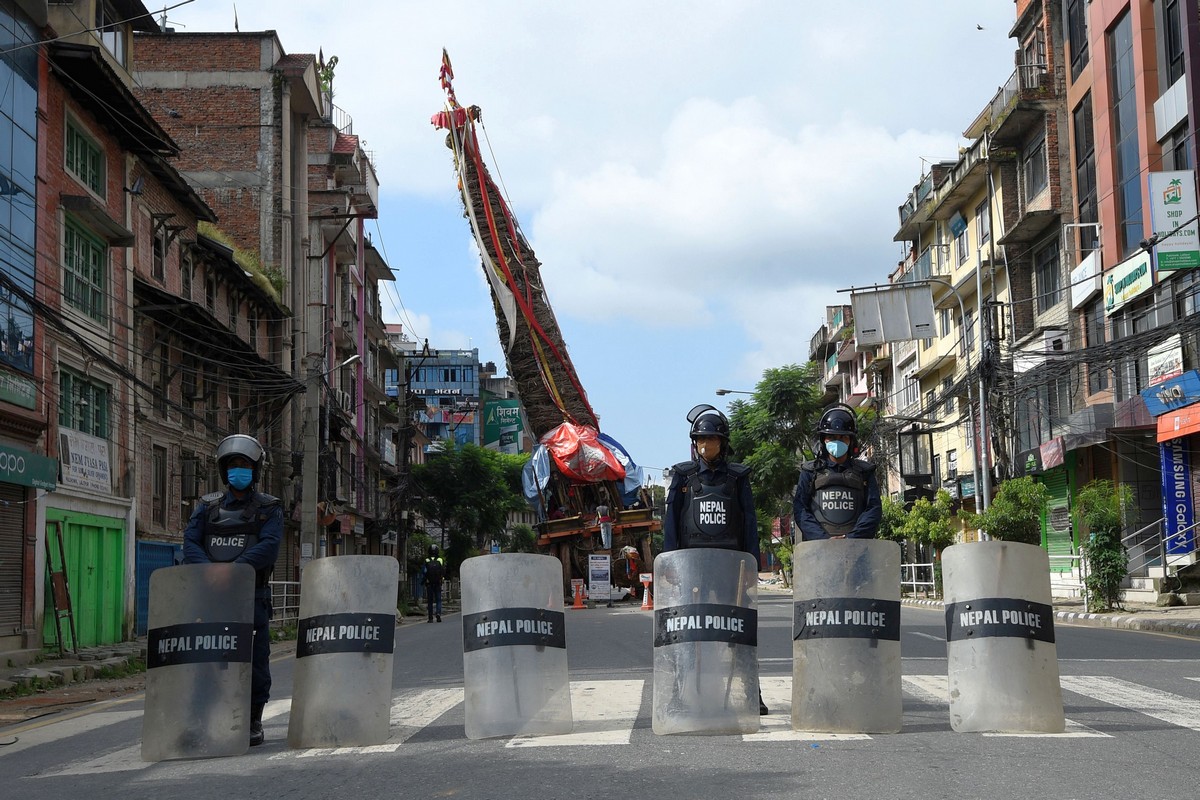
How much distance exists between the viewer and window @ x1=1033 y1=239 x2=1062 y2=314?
128 feet

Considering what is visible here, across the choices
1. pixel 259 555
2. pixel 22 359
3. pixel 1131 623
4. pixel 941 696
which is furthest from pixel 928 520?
pixel 259 555

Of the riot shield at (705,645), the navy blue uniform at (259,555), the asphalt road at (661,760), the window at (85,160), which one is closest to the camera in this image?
the asphalt road at (661,760)

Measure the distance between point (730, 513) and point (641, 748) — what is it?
181 centimetres

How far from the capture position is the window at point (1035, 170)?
3969 cm

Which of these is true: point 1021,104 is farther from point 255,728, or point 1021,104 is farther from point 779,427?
point 255,728

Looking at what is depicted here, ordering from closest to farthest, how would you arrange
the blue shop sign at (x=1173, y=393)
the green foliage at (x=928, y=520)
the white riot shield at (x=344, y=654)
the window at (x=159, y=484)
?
the white riot shield at (x=344, y=654)
the blue shop sign at (x=1173, y=393)
the window at (x=159, y=484)
the green foliage at (x=928, y=520)

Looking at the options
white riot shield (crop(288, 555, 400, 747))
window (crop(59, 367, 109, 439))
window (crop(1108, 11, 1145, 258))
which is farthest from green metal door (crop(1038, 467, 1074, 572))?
white riot shield (crop(288, 555, 400, 747))

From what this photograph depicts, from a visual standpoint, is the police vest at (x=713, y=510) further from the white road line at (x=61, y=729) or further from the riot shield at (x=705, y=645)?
→ the white road line at (x=61, y=729)

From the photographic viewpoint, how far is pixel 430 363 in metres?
126

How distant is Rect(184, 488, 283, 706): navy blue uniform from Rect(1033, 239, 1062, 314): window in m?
33.8

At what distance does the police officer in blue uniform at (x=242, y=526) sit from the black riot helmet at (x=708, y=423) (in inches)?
102

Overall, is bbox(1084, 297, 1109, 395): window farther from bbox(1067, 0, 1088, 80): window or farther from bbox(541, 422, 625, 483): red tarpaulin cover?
bbox(541, 422, 625, 483): red tarpaulin cover

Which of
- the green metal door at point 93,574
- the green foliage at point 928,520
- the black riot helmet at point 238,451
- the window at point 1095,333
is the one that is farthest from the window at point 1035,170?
the black riot helmet at point 238,451

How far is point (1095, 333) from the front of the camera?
34.8 meters
